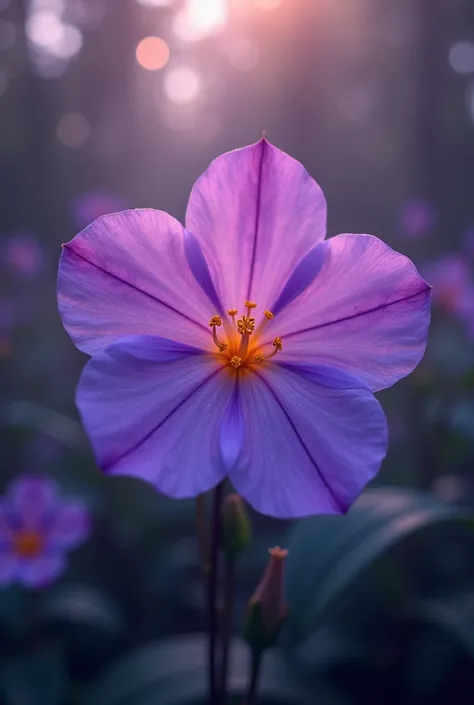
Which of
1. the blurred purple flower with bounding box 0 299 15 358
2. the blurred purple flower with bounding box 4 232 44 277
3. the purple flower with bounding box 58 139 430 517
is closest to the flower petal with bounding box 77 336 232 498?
the purple flower with bounding box 58 139 430 517

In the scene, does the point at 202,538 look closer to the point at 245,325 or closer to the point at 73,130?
the point at 245,325

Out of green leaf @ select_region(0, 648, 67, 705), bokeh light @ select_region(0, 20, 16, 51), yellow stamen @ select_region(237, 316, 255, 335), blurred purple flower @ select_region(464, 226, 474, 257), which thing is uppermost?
bokeh light @ select_region(0, 20, 16, 51)

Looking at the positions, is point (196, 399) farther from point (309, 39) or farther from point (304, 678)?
point (309, 39)

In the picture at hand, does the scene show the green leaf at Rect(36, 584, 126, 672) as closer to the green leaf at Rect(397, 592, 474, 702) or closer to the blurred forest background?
the blurred forest background

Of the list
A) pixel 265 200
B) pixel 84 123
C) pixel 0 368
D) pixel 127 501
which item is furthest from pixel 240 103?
pixel 265 200

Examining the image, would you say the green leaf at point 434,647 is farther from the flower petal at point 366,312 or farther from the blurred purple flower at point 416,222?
the blurred purple flower at point 416,222

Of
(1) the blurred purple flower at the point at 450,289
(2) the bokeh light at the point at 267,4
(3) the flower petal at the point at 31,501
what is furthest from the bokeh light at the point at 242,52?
(3) the flower petal at the point at 31,501
